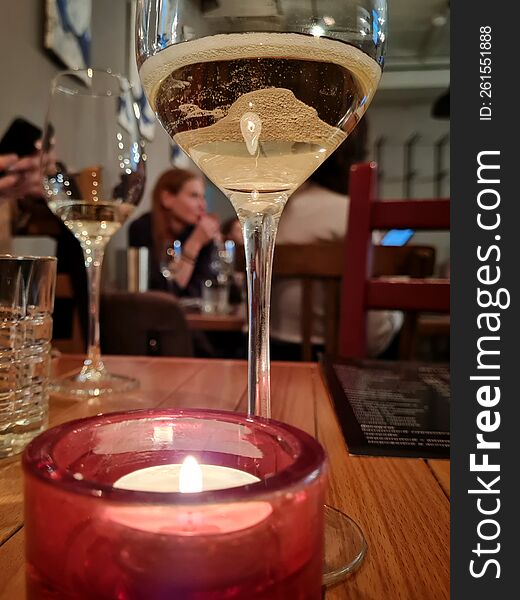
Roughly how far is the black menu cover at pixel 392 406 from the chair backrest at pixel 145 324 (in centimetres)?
70

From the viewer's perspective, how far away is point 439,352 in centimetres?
278

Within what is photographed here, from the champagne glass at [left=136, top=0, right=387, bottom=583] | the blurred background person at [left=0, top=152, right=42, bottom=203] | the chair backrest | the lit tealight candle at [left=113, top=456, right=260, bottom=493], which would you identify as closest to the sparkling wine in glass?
the champagne glass at [left=136, top=0, right=387, bottom=583]

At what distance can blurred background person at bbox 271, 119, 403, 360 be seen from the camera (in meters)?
1.52

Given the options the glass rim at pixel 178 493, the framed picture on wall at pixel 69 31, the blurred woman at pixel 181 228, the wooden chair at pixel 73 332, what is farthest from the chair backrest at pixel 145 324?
the glass rim at pixel 178 493

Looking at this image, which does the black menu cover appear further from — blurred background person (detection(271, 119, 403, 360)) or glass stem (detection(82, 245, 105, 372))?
blurred background person (detection(271, 119, 403, 360))

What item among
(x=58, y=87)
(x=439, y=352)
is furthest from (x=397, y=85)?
(x=58, y=87)

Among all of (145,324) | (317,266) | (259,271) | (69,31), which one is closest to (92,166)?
(259,271)

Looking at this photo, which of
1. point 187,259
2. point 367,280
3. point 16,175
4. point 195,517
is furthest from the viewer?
point 187,259

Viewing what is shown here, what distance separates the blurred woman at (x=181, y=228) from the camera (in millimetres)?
2369

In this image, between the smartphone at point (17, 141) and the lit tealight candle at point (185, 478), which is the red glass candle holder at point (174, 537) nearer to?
the lit tealight candle at point (185, 478)

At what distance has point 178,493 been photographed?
A: 0.14 meters

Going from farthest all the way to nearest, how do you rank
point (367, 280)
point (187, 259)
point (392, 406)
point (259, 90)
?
point (187, 259) → point (367, 280) → point (392, 406) → point (259, 90)

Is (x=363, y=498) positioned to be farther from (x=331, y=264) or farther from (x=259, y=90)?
(x=331, y=264)

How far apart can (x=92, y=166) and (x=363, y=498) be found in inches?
18.8
